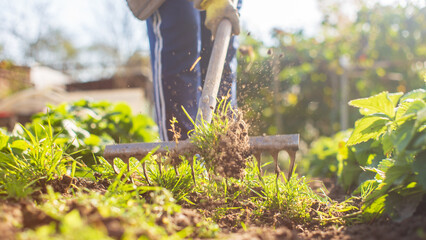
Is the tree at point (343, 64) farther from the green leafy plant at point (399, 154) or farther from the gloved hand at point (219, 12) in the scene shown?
the green leafy plant at point (399, 154)

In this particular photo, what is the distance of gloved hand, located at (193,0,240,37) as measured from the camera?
2016mm

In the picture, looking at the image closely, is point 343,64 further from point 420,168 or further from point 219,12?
point 420,168

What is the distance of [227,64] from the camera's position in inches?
92.4

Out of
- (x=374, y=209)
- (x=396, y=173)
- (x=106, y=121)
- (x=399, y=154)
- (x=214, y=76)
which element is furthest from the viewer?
(x=106, y=121)

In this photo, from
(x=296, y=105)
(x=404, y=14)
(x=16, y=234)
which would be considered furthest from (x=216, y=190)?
(x=404, y=14)

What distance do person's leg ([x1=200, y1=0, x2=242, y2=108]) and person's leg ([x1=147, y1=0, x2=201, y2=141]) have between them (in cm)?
14

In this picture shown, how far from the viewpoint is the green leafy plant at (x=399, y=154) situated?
1188mm

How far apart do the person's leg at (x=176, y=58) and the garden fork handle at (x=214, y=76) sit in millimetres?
412

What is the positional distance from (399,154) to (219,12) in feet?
4.17

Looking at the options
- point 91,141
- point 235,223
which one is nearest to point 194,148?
point 235,223

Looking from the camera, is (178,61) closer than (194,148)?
No

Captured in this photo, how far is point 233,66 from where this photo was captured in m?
2.42

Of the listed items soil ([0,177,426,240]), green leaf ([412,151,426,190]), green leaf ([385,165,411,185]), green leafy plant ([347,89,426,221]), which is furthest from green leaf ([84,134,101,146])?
green leaf ([412,151,426,190])

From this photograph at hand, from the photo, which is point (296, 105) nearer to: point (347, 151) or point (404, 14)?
point (404, 14)
